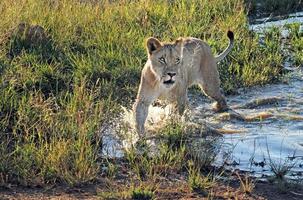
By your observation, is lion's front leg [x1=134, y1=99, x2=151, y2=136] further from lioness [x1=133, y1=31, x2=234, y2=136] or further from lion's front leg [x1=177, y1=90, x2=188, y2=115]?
lion's front leg [x1=177, y1=90, x2=188, y2=115]

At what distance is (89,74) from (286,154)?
2.42m

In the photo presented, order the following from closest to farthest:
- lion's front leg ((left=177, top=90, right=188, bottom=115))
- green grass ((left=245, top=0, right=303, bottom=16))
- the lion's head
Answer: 1. the lion's head
2. lion's front leg ((left=177, top=90, right=188, bottom=115))
3. green grass ((left=245, top=0, right=303, bottom=16))

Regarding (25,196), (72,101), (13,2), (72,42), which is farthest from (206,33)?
(25,196)

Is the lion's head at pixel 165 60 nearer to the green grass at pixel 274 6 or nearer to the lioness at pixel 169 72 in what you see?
the lioness at pixel 169 72

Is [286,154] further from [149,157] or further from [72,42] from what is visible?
[72,42]

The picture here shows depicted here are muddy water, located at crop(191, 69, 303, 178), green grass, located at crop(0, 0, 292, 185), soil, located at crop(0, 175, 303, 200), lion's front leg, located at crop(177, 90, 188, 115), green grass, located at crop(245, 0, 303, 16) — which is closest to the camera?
soil, located at crop(0, 175, 303, 200)

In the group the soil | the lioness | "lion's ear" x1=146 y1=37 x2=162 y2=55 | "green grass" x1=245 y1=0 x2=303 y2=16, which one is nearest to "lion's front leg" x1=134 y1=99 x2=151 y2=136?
the lioness

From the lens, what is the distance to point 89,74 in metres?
7.18

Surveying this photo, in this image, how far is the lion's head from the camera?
5.84 m

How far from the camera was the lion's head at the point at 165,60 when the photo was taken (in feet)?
19.2

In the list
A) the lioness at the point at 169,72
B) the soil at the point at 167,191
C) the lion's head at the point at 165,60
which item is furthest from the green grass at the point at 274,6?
the soil at the point at 167,191

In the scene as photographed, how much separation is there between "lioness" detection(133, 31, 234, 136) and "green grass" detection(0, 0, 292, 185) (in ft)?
1.01

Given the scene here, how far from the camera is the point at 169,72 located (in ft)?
19.1

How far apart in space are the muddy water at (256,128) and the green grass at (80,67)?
0.18 meters
